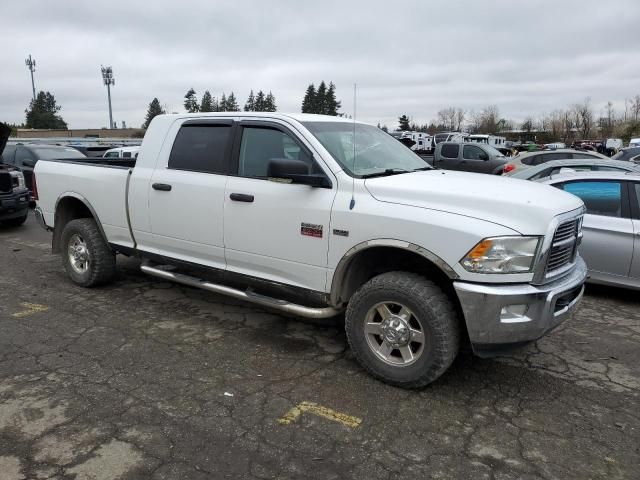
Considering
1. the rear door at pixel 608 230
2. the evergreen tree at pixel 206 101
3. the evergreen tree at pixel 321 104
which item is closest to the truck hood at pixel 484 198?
the rear door at pixel 608 230

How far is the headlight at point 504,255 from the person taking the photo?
131 inches

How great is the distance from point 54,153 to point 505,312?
12908 millimetres

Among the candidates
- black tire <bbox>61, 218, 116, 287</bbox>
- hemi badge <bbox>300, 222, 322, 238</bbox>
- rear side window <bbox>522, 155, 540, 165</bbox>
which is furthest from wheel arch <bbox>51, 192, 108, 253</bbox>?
rear side window <bbox>522, 155, 540, 165</bbox>

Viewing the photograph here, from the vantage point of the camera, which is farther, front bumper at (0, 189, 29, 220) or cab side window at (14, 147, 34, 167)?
cab side window at (14, 147, 34, 167)

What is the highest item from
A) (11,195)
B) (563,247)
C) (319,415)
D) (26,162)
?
(26,162)

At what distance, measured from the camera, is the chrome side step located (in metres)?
4.19

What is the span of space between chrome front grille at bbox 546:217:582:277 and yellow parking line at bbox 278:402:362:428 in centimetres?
161

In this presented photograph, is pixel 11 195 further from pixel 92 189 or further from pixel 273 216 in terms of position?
pixel 273 216

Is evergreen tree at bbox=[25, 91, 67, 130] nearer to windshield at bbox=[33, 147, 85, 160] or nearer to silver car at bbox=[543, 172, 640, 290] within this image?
windshield at bbox=[33, 147, 85, 160]

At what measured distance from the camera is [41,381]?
3887mm

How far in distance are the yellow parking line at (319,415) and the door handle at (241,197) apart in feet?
5.63

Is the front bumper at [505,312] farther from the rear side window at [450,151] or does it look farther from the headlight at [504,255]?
the rear side window at [450,151]

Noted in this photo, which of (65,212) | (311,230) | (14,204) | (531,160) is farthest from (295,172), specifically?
(531,160)

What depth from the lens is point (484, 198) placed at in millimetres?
3555
